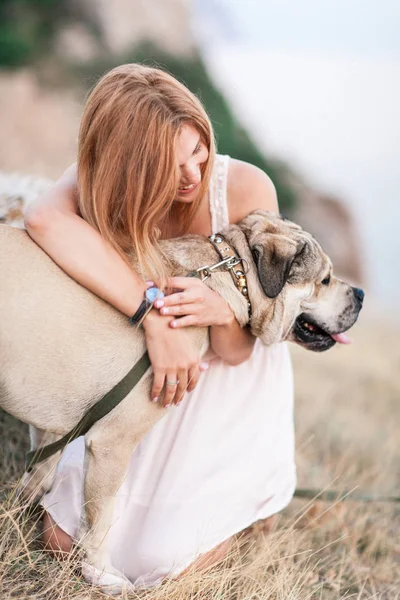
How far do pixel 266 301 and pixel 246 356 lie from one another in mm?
393

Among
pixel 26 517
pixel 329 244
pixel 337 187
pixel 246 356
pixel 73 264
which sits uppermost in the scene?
pixel 73 264

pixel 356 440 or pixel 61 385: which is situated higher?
pixel 61 385

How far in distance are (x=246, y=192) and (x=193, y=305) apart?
900 millimetres

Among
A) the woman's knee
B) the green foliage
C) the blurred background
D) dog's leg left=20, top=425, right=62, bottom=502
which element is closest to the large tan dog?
the woman's knee

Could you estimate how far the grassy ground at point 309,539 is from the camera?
2.98 m

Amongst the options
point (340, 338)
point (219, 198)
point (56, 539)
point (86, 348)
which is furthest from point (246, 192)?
point (56, 539)

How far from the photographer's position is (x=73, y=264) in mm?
2953

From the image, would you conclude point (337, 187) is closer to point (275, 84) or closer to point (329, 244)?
point (329, 244)

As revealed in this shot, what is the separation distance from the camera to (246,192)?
11.8 feet

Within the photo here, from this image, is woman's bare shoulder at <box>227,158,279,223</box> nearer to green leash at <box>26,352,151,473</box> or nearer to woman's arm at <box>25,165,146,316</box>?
woman's arm at <box>25,165,146,316</box>

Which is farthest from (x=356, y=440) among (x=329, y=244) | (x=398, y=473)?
(x=329, y=244)

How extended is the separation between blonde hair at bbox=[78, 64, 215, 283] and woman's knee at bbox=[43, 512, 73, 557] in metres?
1.35

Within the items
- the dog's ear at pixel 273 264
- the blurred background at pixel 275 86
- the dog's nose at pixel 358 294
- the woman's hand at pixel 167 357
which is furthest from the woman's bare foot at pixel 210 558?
the blurred background at pixel 275 86

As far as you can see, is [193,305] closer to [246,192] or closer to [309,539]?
[246,192]
